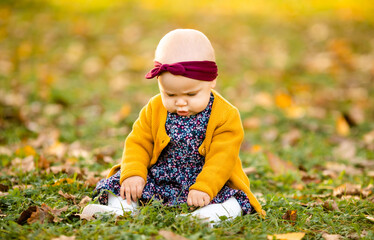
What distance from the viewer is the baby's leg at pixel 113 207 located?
94.8 inches

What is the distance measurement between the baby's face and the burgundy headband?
36 mm

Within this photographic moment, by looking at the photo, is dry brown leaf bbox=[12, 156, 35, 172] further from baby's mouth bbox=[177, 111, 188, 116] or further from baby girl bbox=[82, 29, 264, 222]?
baby's mouth bbox=[177, 111, 188, 116]

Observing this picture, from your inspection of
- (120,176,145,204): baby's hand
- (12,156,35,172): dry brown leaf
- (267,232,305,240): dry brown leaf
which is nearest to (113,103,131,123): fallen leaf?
(12,156,35,172): dry brown leaf

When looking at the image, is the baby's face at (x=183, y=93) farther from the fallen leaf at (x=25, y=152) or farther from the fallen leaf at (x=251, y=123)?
the fallen leaf at (x=251, y=123)

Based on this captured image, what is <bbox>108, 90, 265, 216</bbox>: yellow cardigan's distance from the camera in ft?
8.09

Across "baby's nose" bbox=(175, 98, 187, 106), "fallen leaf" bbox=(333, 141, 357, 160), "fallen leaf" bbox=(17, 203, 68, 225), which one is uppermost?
"baby's nose" bbox=(175, 98, 187, 106)

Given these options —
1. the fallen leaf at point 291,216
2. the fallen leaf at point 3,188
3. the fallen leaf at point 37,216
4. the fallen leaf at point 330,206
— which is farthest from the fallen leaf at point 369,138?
the fallen leaf at point 3,188

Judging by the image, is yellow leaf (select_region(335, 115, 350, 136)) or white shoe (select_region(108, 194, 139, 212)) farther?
yellow leaf (select_region(335, 115, 350, 136))

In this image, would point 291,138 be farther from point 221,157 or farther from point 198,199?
point 198,199

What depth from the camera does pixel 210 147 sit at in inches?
99.8

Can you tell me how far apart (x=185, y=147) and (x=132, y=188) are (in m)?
0.40

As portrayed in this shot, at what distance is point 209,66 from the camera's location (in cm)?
237

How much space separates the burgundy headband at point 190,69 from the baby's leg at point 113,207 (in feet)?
2.57

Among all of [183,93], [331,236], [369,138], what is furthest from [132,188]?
[369,138]
